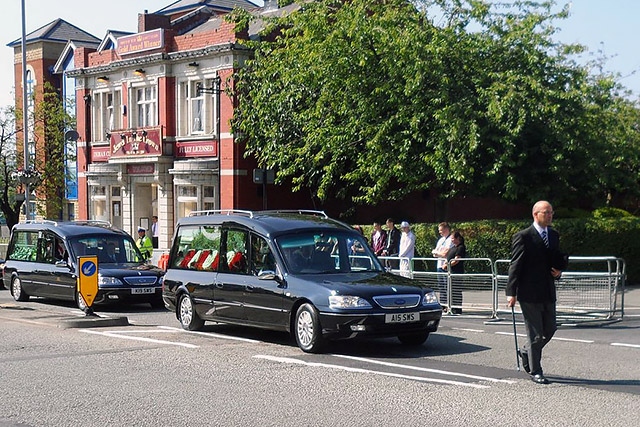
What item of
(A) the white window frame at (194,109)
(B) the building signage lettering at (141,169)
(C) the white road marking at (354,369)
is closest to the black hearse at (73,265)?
(C) the white road marking at (354,369)

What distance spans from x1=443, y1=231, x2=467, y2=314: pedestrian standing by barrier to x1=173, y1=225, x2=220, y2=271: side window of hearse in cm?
481

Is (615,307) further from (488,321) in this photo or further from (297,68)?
(297,68)

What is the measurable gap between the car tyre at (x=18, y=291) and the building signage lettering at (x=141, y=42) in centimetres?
1880

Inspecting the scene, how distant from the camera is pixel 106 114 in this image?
42.4 metres

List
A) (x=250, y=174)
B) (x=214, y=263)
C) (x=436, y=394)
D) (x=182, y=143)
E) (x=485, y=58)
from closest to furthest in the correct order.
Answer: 1. (x=436, y=394)
2. (x=214, y=263)
3. (x=485, y=58)
4. (x=250, y=174)
5. (x=182, y=143)

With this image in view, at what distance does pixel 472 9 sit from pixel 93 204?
2248 cm

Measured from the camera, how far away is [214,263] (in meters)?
14.3

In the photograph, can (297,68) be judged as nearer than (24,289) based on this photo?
No

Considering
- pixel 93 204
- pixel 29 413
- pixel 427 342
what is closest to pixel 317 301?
pixel 427 342

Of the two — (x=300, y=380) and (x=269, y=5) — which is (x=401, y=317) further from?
(x=269, y=5)

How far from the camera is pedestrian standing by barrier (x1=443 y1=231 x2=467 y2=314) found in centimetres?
1727

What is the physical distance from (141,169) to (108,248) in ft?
66.0

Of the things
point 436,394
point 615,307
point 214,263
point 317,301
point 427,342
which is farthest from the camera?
point 615,307

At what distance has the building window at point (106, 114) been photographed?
136ft
